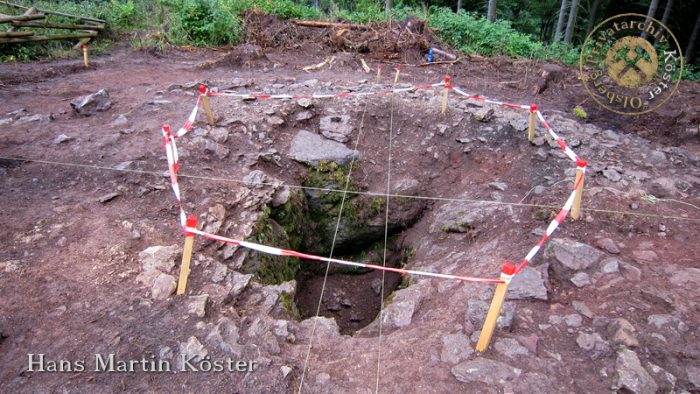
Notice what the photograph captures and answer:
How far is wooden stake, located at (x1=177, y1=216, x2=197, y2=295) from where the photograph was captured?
303 cm

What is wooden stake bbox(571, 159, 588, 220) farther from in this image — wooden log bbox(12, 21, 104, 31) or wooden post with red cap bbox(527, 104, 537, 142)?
wooden log bbox(12, 21, 104, 31)

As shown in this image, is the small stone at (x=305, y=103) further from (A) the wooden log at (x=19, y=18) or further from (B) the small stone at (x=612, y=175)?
(A) the wooden log at (x=19, y=18)

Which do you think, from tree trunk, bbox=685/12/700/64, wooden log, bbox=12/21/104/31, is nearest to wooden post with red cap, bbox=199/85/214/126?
wooden log, bbox=12/21/104/31

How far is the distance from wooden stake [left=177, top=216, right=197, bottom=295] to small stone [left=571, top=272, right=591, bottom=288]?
329cm

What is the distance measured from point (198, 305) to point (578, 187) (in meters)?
3.67

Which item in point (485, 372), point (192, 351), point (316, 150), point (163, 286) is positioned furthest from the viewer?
point (316, 150)

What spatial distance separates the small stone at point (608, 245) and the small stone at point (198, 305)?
377 cm

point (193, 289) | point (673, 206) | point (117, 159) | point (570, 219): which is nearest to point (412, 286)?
point (570, 219)

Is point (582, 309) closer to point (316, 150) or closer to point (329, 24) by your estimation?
point (316, 150)

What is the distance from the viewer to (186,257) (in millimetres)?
3193

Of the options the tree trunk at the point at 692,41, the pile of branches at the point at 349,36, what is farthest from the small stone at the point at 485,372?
the tree trunk at the point at 692,41

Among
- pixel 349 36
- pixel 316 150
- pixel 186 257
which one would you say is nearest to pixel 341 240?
pixel 316 150

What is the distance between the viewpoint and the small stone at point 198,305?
3252 mm

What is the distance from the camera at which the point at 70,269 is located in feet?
11.5
